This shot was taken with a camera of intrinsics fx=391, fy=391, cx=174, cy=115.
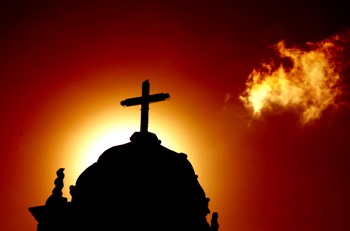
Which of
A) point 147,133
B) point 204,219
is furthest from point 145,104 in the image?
point 204,219

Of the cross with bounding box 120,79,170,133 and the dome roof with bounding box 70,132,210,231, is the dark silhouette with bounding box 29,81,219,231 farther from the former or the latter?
the cross with bounding box 120,79,170,133

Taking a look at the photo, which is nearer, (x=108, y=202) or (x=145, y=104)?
(x=108, y=202)

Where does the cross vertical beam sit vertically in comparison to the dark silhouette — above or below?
above

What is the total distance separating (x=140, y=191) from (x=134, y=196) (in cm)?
23

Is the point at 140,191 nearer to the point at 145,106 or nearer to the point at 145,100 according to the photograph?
the point at 145,106

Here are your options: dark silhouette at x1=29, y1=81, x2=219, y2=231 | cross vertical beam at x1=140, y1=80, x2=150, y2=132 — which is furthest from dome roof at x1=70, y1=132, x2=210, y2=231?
cross vertical beam at x1=140, y1=80, x2=150, y2=132

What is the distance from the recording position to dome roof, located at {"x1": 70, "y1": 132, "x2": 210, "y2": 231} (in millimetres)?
11281

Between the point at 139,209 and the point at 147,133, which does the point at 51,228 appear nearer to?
the point at 139,209

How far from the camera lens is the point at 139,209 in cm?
1130

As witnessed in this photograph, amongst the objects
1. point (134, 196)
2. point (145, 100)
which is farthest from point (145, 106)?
point (134, 196)

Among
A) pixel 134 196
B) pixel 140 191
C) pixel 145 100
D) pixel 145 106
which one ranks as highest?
pixel 145 100

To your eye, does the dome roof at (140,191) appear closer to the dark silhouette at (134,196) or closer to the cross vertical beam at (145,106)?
the dark silhouette at (134,196)

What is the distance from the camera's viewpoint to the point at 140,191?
37.9 feet

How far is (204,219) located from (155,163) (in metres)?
2.45
